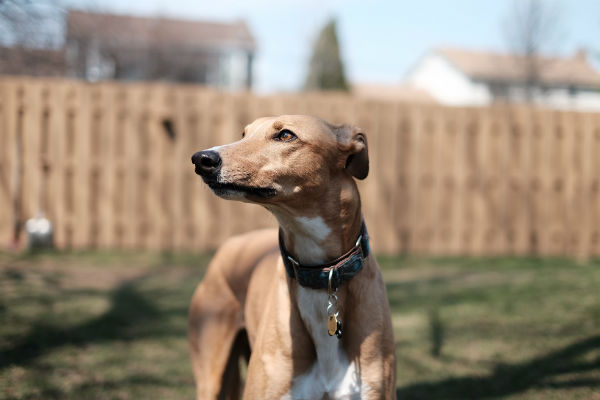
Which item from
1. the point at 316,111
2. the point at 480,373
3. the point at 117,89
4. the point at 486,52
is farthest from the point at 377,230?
the point at 486,52

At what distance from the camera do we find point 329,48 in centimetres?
3706

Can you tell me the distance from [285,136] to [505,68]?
44747mm

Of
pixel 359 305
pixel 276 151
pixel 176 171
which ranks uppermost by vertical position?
pixel 276 151

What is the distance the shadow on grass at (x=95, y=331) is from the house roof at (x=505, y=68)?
36.5 meters

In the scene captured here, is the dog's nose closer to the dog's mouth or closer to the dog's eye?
the dog's mouth

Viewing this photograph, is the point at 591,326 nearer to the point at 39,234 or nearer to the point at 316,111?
the point at 316,111

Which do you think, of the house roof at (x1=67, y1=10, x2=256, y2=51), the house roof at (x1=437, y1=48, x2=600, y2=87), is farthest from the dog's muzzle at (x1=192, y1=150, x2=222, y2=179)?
the house roof at (x1=437, y1=48, x2=600, y2=87)

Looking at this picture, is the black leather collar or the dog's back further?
the dog's back

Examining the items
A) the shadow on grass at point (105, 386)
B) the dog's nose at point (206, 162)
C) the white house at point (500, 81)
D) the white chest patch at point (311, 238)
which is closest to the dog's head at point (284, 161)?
the dog's nose at point (206, 162)

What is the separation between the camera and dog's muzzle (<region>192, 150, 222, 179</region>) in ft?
8.34

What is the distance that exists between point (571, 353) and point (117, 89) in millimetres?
7635

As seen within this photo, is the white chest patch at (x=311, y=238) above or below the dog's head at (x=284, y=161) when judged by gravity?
below

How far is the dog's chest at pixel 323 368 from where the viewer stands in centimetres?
263

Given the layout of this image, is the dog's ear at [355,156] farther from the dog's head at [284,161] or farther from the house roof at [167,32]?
the house roof at [167,32]
